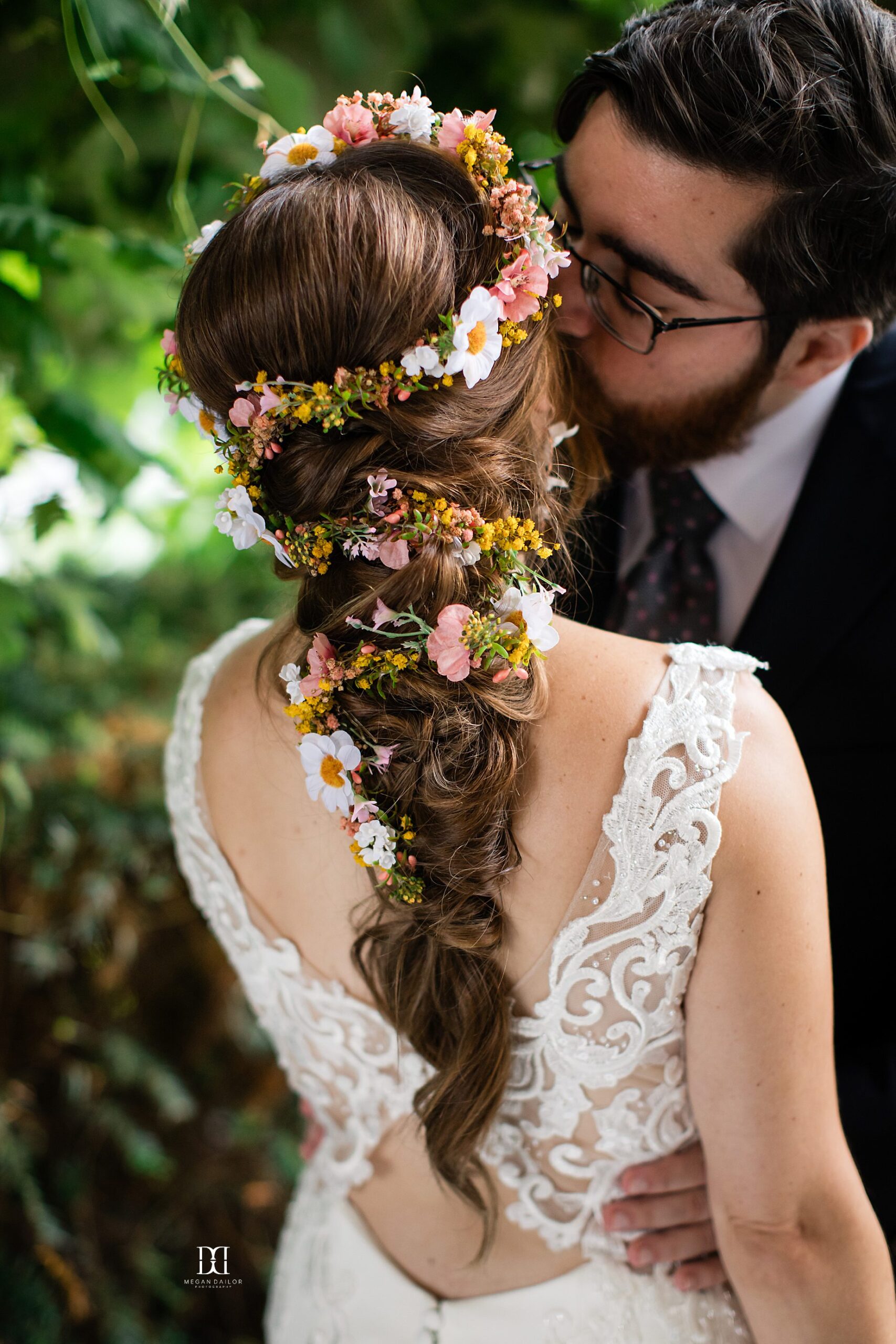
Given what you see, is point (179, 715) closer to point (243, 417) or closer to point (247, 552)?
point (243, 417)

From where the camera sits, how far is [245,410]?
762mm

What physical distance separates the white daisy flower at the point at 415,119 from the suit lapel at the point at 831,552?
0.84m

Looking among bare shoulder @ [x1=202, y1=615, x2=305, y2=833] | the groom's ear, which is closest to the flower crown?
bare shoulder @ [x1=202, y1=615, x2=305, y2=833]

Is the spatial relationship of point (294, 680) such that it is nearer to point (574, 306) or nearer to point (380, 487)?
point (380, 487)

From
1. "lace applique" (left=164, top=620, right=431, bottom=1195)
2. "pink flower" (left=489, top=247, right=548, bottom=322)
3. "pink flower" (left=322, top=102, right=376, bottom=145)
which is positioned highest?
"pink flower" (left=322, top=102, right=376, bottom=145)

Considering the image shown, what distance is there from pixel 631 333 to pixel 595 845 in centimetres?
76

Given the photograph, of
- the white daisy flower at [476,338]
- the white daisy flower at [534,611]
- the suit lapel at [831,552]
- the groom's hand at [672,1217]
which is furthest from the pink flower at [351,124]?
the groom's hand at [672,1217]

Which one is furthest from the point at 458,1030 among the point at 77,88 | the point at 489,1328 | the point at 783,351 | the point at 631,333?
the point at 77,88

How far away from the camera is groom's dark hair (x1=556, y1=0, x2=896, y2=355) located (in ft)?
3.68

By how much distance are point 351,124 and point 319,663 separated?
51 centimetres

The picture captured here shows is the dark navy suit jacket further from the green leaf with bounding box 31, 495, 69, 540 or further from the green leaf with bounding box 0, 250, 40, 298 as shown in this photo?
the green leaf with bounding box 0, 250, 40, 298

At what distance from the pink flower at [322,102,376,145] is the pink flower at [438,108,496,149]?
0.25ft

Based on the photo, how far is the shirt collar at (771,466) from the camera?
1.50 metres

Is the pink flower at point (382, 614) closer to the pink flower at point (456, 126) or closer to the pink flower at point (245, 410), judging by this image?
the pink flower at point (245, 410)
